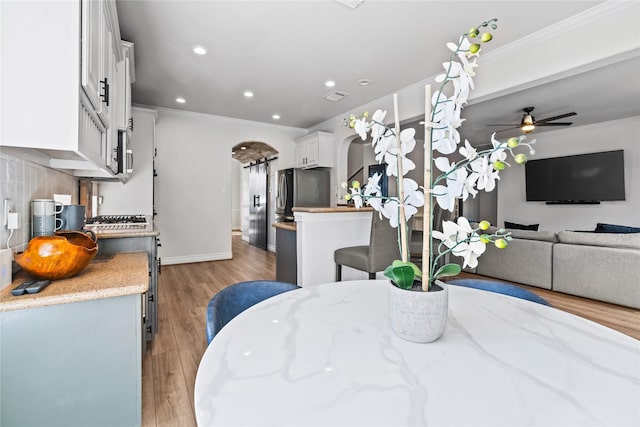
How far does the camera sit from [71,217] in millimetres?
1688

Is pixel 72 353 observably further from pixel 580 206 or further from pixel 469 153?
pixel 580 206

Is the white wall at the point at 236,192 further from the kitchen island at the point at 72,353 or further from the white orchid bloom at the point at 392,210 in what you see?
the white orchid bloom at the point at 392,210

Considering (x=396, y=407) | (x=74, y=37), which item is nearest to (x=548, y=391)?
(x=396, y=407)

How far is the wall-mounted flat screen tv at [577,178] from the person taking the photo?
5.27m

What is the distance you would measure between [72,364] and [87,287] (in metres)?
0.27

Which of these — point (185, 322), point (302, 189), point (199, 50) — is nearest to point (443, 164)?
point (185, 322)

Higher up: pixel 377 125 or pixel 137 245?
pixel 377 125

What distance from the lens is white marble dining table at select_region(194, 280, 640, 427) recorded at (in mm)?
522

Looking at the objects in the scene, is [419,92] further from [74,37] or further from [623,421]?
[623,421]

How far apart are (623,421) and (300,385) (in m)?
0.55

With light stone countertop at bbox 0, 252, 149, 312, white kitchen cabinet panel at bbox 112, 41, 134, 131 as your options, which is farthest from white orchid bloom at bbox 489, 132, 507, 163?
white kitchen cabinet panel at bbox 112, 41, 134, 131

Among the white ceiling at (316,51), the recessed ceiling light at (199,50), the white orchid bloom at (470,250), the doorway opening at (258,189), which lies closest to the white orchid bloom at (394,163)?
the white orchid bloom at (470,250)

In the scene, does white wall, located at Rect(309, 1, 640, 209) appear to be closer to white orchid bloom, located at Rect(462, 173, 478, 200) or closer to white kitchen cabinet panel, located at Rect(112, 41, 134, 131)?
white orchid bloom, located at Rect(462, 173, 478, 200)

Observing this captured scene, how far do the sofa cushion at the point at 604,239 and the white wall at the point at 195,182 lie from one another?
488 centimetres
